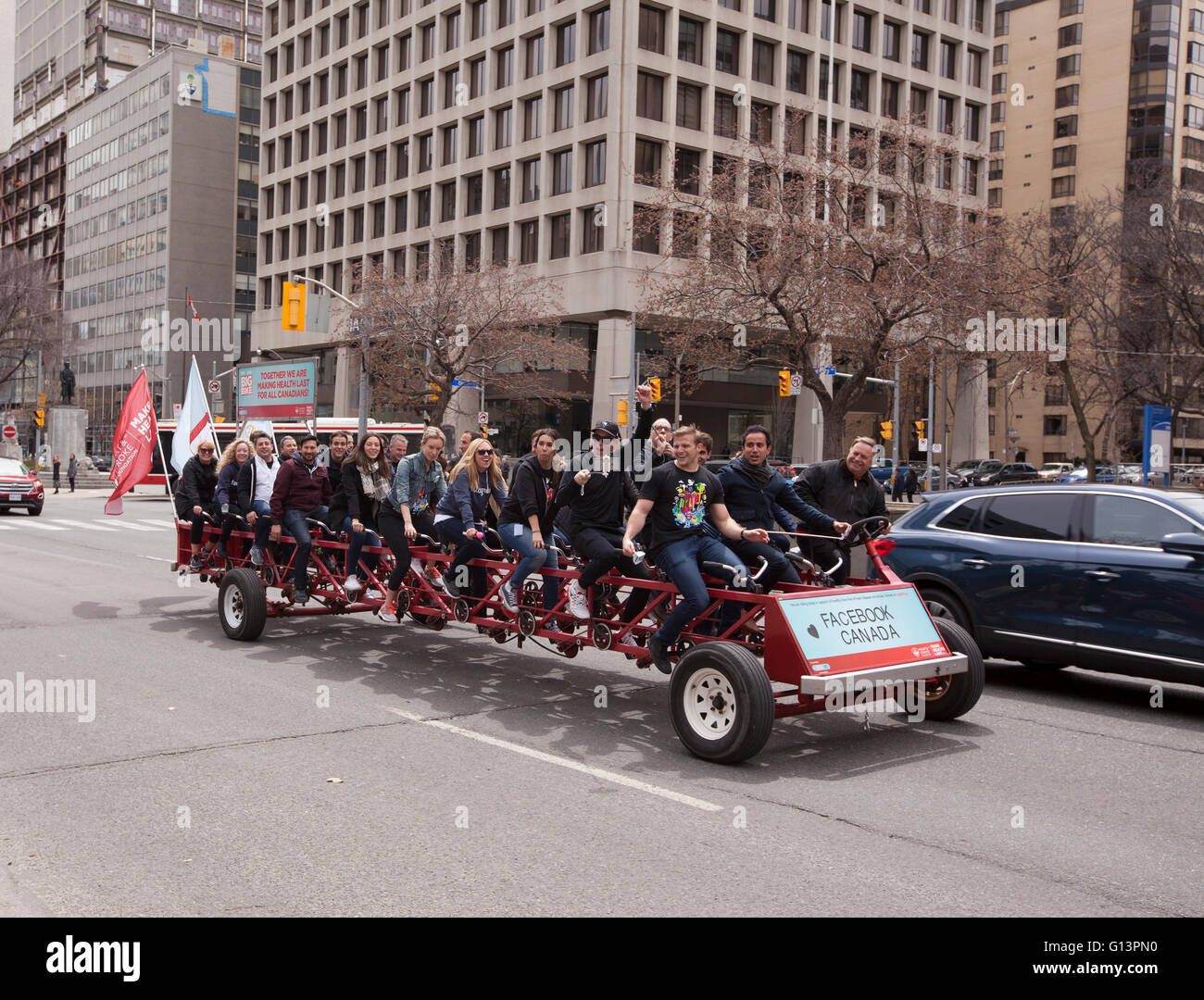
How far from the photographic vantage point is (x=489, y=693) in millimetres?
8461

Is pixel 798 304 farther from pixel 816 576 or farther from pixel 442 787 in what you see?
pixel 442 787

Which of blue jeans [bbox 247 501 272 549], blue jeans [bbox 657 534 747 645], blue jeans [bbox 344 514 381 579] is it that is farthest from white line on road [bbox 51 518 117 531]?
blue jeans [bbox 657 534 747 645]

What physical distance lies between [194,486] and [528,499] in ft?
16.7

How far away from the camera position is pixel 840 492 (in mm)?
9117

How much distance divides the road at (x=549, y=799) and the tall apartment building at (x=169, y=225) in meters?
79.6

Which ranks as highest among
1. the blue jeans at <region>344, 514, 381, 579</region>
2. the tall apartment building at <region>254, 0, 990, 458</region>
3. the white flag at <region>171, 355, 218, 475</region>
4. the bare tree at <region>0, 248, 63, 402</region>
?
the tall apartment building at <region>254, 0, 990, 458</region>

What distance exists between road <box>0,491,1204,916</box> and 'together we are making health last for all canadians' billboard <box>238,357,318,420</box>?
28.4 meters

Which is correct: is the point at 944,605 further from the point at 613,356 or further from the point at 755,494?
the point at 613,356

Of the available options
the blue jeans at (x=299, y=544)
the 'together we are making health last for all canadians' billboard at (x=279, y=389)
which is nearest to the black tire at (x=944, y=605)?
the blue jeans at (x=299, y=544)

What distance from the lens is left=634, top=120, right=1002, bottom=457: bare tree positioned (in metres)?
27.6

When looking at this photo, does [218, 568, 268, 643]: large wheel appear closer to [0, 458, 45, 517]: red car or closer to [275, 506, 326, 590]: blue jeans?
[275, 506, 326, 590]: blue jeans

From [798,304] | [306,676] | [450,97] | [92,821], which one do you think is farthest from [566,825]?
[450,97]

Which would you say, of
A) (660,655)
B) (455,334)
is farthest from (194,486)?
(455,334)

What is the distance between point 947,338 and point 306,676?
23.4m
